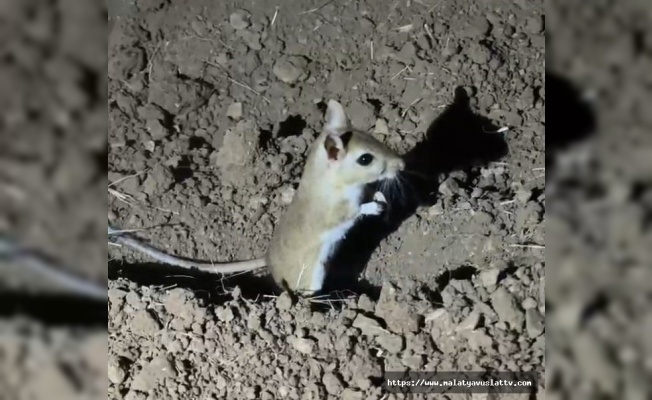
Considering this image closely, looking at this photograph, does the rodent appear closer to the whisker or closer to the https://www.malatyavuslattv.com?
the whisker

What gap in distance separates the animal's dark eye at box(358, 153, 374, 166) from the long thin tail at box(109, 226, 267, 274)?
0.32 metres

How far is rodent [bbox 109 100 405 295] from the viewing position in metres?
1.54

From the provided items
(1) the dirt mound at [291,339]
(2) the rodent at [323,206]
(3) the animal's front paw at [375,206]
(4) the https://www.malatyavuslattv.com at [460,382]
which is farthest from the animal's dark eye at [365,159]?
(4) the https://www.malatyavuslattv.com at [460,382]

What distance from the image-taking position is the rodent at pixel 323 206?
154 cm

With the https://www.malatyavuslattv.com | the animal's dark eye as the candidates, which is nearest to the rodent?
the animal's dark eye

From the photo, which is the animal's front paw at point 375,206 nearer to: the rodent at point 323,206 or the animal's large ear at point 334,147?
the rodent at point 323,206

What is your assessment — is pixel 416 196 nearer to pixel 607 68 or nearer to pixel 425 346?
pixel 425 346

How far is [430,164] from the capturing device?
5.22ft

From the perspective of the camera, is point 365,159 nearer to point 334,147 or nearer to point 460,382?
point 334,147

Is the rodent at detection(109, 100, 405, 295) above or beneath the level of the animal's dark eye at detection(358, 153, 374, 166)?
beneath

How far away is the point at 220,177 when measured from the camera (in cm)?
154

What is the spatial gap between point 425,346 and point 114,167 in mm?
780

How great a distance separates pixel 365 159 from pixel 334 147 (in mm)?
88

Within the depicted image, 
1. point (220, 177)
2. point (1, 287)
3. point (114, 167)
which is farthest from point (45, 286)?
point (220, 177)
